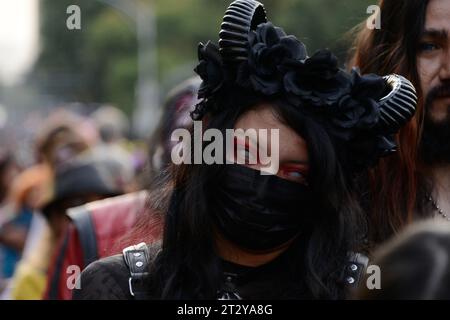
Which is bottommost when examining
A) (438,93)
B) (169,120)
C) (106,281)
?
(106,281)

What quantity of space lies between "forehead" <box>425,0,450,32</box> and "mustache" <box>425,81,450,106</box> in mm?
179

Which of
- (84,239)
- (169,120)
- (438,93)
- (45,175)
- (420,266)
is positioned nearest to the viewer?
(420,266)

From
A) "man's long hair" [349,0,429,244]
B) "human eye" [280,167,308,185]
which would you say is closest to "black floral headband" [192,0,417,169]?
"human eye" [280,167,308,185]

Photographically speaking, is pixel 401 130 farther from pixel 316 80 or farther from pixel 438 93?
pixel 316 80

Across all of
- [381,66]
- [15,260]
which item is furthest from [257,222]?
[15,260]

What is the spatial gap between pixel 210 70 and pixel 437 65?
87 cm

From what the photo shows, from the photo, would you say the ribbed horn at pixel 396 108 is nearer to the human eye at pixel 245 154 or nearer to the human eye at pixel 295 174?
the human eye at pixel 295 174

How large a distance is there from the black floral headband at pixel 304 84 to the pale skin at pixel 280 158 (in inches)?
2.5

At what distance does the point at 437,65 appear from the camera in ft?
11.0

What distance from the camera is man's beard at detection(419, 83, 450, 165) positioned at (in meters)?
3.31

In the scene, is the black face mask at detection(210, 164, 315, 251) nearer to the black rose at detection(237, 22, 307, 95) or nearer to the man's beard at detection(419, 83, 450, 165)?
the black rose at detection(237, 22, 307, 95)

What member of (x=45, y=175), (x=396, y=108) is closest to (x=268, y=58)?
(x=396, y=108)

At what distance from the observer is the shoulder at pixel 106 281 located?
2.71 m

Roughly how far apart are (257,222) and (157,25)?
57815 millimetres
